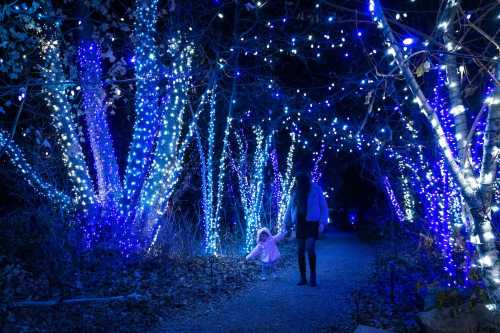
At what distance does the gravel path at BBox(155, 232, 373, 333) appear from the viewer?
5348mm

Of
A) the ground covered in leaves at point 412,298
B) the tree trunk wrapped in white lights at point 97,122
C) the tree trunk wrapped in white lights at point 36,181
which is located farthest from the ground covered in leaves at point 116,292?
the tree trunk wrapped in white lights at point 97,122

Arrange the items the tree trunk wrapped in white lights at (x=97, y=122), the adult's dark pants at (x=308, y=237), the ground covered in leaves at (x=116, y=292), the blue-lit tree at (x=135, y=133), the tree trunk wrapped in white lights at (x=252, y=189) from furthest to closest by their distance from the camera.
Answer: the tree trunk wrapped in white lights at (x=252, y=189) → the tree trunk wrapped in white lights at (x=97, y=122) → the blue-lit tree at (x=135, y=133) → the adult's dark pants at (x=308, y=237) → the ground covered in leaves at (x=116, y=292)

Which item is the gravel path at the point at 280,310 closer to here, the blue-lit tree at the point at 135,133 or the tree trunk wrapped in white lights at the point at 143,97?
the blue-lit tree at the point at 135,133

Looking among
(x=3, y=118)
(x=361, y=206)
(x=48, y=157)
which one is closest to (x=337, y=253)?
(x=48, y=157)

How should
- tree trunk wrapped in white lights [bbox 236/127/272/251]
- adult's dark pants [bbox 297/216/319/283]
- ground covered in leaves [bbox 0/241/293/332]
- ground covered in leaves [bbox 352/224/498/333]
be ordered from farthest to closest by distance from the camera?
1. tree trunk wrapped in white lights [bbox 236/127/272/251]
2. adult's dark pants [bbox 297/216/319/283]
3. ground covered in leaves [bbox 352/224/498/333]
4. ground covered in leaves [bbox 0/241/293/332]

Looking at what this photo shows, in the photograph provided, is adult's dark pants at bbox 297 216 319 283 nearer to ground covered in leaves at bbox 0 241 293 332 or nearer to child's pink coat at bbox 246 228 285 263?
child's pink coat at bbox 246 228 285 263

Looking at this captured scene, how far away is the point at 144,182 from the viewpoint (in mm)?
9992

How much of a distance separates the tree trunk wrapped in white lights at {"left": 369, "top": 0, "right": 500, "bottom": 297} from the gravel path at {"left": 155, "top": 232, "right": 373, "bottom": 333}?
1.86 meters

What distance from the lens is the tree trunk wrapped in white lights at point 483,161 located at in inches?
190

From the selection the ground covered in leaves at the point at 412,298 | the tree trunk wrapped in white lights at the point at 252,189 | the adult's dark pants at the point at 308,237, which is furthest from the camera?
the tree trunk wrapped in white lights at the point at 252,189

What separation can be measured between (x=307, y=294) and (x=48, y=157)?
7.43m

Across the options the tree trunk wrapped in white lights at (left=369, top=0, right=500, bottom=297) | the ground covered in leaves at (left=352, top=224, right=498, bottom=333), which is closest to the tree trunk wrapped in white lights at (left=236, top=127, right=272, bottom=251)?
the ground covered in leaves at (left=352, top=224, right=498, bottom=333)

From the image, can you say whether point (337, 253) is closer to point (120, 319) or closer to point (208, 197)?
point (208, 197)

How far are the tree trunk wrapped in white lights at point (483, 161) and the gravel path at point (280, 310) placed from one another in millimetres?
1859
